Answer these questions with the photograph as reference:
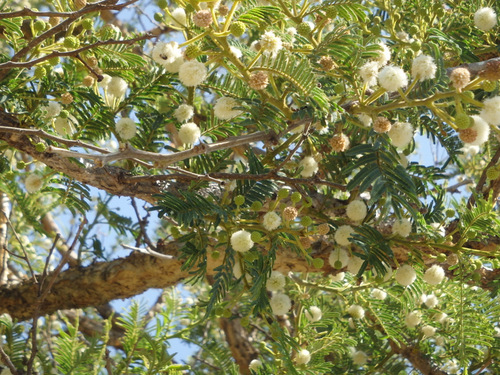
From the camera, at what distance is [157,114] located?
2.12 m

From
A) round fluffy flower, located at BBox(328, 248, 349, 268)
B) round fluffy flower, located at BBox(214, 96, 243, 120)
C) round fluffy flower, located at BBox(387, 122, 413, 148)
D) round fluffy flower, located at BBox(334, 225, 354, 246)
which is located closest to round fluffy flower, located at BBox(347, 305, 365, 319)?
round fluffy flower, located at BBox(328, 248, 349, 268)

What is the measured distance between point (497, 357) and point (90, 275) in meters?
1.89

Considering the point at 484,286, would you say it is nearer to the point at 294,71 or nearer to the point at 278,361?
the point at 278,361

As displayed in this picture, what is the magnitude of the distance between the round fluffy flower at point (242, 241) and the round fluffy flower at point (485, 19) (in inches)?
39.9

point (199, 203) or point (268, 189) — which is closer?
point (199, 203)

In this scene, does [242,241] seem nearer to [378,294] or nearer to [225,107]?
[225,107]

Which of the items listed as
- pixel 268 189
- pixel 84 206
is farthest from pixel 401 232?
pixel 84 206

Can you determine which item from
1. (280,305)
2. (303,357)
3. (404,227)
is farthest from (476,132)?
(303,357)

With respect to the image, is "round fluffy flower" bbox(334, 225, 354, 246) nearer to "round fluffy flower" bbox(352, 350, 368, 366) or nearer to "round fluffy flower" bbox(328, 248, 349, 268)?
"round fluffy flower" bbox(328, 248, 349, 268)

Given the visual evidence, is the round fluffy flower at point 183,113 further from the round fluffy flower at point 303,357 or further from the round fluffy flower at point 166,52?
the round fluffy flower at point 303,357

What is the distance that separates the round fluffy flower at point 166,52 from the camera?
1.58m

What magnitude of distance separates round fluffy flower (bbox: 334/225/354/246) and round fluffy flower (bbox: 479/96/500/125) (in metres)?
0.64

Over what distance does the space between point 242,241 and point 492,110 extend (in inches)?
29.1

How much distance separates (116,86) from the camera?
1.98m
